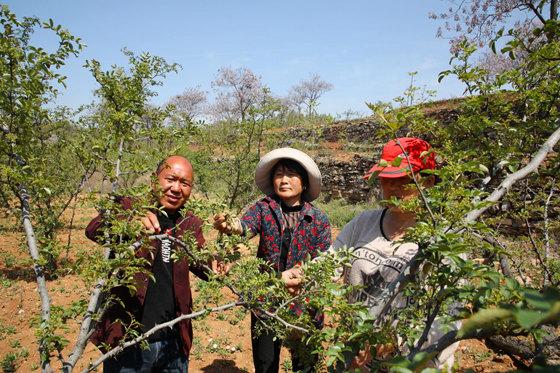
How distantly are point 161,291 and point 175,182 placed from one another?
649 mm

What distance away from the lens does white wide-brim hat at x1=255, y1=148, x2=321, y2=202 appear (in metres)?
2.43

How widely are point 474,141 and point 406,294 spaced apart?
0.84m

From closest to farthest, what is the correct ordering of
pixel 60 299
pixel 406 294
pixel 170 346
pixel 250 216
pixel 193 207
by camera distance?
1. pixel 406 294
2. pixel 193 207
3. pixel 170 346
4. pixel 250 216
5. pixel 60 299

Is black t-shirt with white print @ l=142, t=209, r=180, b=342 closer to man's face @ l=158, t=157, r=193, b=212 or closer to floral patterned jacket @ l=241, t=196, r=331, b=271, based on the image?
man's face @ l=158, t=157, r=193, b=212

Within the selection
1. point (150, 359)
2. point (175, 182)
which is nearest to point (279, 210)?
point (175, 182)

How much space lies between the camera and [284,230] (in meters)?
2.45

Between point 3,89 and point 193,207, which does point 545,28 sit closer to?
point 193,207

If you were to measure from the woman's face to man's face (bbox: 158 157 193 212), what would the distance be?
64 cm

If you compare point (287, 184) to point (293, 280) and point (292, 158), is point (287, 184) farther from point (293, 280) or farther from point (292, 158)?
point (293, 280)

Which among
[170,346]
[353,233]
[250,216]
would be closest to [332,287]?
[353,233]

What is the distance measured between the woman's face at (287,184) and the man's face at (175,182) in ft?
2.09

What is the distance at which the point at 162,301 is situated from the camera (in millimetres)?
2086

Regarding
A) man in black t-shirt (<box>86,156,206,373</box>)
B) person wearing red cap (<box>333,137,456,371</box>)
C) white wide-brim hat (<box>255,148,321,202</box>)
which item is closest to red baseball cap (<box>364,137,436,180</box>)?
person wearing red cap (<box>333,137,456,371</box>)

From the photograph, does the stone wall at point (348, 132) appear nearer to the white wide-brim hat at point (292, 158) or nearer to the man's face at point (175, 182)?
the white wide-brim hat at point (292, 158)
